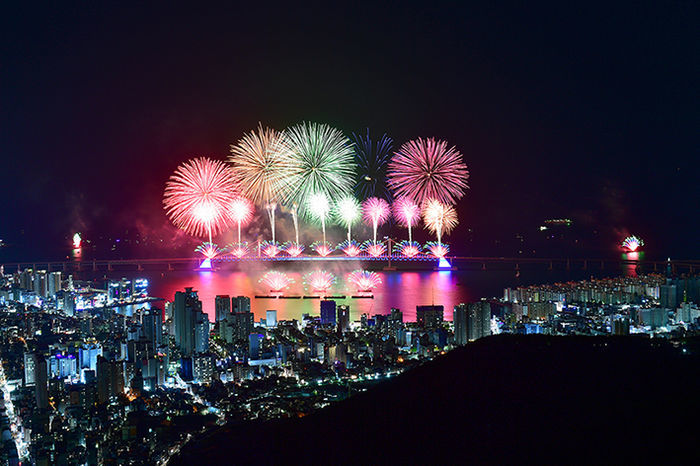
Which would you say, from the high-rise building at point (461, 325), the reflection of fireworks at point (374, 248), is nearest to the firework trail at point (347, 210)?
the reflection of fireworks at point (374, 248)

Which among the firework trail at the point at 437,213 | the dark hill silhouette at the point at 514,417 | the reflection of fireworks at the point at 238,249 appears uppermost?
the firework trail at the point at 437,213

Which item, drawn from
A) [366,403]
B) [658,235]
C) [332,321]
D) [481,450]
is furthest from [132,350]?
[658,235]

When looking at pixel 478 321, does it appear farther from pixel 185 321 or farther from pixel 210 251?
pixel 210 251

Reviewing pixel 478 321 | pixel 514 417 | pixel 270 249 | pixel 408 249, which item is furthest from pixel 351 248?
pixel 514 417

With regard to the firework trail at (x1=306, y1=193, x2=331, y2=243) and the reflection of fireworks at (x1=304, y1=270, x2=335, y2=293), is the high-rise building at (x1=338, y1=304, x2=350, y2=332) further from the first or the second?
the firework trail at (x1=306, y1=193, x2=331, y2=243)

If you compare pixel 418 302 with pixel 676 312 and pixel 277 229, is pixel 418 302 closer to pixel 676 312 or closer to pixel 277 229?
pixel 676 312

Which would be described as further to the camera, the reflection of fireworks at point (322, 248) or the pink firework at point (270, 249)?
the pink firework at point (270, 249)

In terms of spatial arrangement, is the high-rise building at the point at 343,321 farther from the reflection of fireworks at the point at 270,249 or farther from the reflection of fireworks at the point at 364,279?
the reflection of fireworks at the point at 270,249
